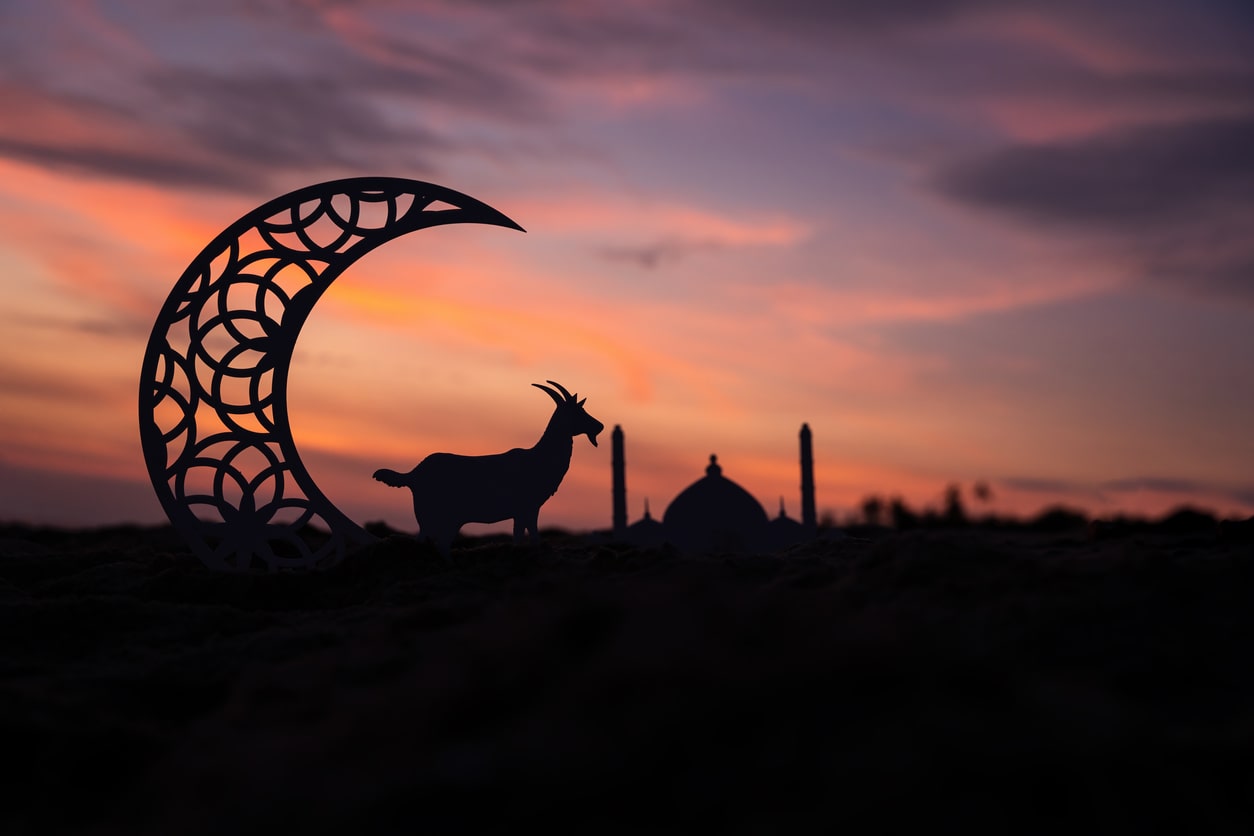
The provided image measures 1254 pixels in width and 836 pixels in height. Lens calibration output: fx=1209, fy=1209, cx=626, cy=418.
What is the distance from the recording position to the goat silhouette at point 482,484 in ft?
41.7

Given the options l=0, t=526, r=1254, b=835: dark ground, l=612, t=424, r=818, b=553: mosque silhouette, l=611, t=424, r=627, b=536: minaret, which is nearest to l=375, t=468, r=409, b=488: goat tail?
l=0, t=526, r=1254, b=835: dark ground

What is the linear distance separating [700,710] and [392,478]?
26.4ft

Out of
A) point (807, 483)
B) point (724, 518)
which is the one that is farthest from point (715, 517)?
point (807, 483)

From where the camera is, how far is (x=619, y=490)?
2608 centimetres

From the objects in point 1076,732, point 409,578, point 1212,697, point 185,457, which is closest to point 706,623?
point 1076,732

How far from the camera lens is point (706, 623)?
6.46 metres

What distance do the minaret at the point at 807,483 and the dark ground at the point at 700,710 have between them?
49.5 ft

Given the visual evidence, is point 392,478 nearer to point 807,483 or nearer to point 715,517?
point 715,517

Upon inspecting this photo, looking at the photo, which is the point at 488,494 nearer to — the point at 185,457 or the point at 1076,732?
the point at 185,457

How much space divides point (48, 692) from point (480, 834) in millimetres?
4410

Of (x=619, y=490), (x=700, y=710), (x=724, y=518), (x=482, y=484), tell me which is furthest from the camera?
(x=619, y=490)

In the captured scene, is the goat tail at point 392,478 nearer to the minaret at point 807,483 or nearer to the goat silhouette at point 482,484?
the goat silhouette at point 482,484

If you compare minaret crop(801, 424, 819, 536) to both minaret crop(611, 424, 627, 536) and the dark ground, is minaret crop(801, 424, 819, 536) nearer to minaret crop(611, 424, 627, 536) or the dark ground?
minaret crop(611, 424, 627, 536)

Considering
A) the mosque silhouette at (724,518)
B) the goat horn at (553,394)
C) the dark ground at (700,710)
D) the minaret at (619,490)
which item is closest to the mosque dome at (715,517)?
the mosque silhouette at (724,518)
